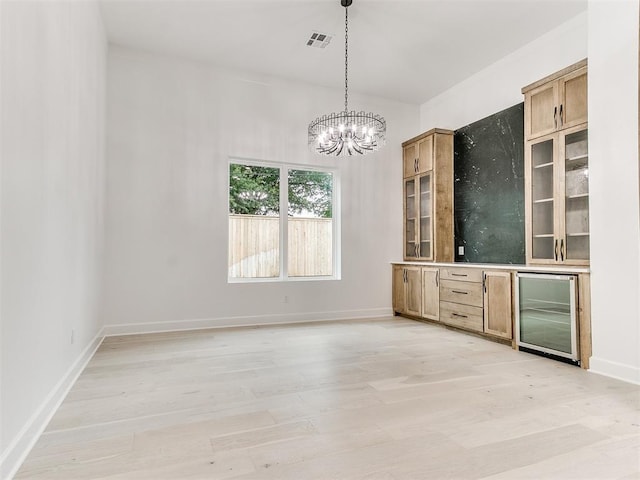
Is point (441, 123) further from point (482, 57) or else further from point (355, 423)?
point (355, 423)

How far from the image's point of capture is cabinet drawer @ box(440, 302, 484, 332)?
4523mm

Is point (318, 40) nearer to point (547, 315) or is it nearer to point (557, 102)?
point (557, 102)

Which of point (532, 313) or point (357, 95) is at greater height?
point (357, 95)

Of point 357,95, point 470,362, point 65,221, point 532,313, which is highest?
point 357,95

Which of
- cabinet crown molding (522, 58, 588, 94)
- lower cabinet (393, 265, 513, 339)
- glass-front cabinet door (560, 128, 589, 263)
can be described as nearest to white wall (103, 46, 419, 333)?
lower cabinet (393, 265, 513, 339)

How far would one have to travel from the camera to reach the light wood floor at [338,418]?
1.78 meters

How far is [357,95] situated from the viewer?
6.04 metres

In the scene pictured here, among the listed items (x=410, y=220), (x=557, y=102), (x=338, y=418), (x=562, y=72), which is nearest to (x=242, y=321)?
(x=410, y=220)

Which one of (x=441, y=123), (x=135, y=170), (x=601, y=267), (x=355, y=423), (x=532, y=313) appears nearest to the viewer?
(x=355, y=423)

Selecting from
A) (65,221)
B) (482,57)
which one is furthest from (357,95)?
(65,221)

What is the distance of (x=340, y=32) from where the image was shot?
4.40 m

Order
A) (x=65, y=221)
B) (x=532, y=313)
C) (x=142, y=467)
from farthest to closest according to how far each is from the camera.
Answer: (x=532, y=313) < (x=65, y=221) < (x=142, y=467)

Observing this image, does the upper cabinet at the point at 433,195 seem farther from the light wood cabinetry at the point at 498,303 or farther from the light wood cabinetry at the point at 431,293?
the light wood cabinetry at the point at 498,303

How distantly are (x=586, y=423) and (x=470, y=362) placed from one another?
127 cm
